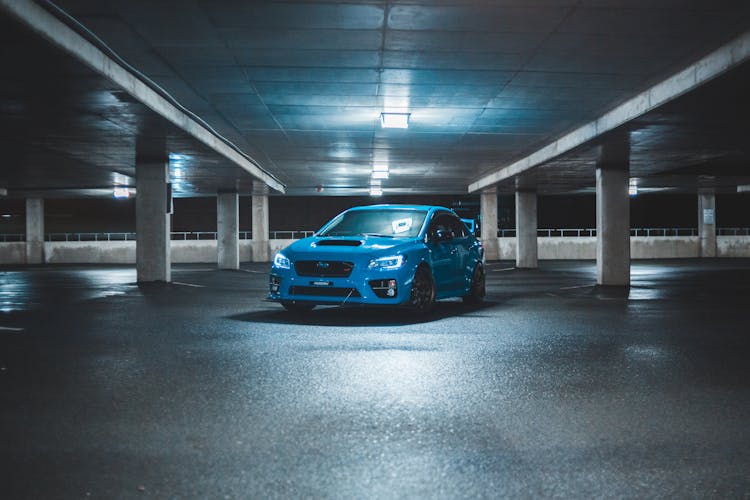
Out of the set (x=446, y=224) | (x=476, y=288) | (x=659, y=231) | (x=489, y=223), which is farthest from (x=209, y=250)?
(x=446, y=224)

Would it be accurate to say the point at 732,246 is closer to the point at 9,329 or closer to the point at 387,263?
the point at 387,263

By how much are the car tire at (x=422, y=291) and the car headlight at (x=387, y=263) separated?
43 centimetres

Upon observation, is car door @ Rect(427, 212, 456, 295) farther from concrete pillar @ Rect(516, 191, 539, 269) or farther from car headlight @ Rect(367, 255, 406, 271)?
concrete pillar @ Rect(516, 191, 539, 269)

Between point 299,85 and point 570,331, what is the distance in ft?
22.2

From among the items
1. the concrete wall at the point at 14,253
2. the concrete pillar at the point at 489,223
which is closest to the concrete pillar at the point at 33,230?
the concrete wall at the point at 14,253

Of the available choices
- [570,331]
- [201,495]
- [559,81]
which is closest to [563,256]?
[559,81]

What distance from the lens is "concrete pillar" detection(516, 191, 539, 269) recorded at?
3462 cm

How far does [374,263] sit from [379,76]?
389 centimetres

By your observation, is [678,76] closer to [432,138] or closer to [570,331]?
[570,331]

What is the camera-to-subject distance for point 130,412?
5.23 meters

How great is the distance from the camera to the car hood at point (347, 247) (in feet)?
35.5

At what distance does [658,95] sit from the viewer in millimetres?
13797

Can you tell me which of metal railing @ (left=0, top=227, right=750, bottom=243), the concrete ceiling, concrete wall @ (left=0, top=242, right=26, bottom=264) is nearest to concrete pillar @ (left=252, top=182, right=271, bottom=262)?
metal railing @ (left=0, top=227, right=750, bottom=243)

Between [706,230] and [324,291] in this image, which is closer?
[324,291]
